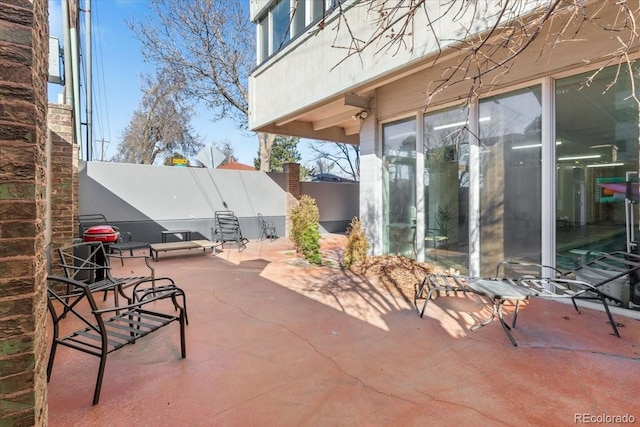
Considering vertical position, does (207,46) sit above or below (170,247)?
above

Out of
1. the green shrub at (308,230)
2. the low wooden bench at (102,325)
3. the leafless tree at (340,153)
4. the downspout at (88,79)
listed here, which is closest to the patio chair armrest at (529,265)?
the green shrub at (308,230)

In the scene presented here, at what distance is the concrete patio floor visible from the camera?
2109 millimetres

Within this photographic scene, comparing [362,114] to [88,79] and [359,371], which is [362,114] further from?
[88,79]

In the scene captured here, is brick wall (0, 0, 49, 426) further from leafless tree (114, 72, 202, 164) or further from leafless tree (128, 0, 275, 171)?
leafless tree (114, 72, 202, 164)

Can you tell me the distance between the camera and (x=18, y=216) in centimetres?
127

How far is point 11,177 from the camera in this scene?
1259 mm

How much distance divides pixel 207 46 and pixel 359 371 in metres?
14.4

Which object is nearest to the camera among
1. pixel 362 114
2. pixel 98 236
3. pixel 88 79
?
pixel 98 236

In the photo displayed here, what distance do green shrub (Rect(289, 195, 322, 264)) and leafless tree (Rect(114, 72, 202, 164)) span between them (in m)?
16.0

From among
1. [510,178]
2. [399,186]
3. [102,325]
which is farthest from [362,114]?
[102,325]

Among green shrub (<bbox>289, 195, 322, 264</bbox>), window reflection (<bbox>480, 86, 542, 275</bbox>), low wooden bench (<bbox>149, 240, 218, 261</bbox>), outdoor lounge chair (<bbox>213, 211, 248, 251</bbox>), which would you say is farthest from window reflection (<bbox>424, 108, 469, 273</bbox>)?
outdoor lounge chair (<bbox>213, 211, 248, 251</bbox>)

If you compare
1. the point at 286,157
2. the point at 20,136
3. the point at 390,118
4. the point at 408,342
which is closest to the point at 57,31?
the point at 390,118

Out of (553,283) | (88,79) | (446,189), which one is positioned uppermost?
(88,79)

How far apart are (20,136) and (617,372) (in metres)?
4.13
